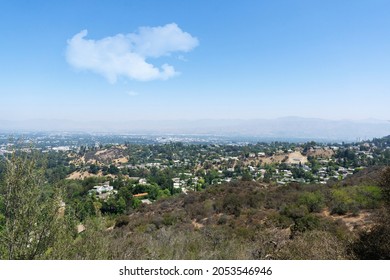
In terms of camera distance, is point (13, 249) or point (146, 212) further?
point (146, 212)

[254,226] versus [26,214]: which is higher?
[26,214]

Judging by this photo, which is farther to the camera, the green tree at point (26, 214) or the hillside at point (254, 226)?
the hillside at point (254, 226)

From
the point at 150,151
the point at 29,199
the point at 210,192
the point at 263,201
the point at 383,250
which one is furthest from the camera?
the point at 150,151

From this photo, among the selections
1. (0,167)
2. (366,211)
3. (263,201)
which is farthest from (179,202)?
(0,167)

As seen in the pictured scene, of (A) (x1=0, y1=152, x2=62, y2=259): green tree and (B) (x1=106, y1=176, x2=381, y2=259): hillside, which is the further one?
(B) (x1=106, y1=176, x2=381, y2=259): hillside

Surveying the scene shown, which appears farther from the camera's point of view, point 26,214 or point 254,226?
point 254,226

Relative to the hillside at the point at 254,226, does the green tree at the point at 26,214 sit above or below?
above

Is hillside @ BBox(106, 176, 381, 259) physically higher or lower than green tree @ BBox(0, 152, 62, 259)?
lower

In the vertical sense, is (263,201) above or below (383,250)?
below
